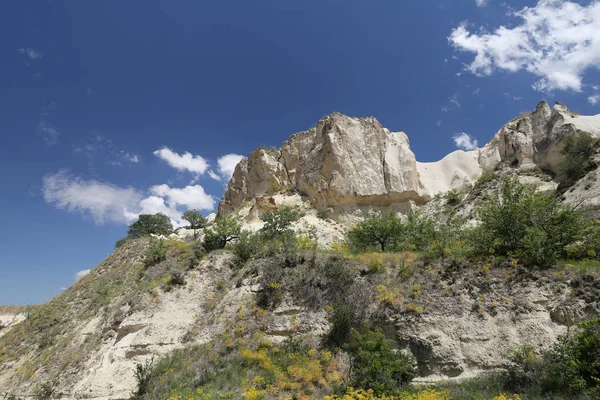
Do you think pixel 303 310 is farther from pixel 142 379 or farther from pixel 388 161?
pixel 388 161

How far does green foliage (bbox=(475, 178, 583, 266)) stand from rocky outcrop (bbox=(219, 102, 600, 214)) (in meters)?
16.7

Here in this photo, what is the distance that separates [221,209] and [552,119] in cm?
3717

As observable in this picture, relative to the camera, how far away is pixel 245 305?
12797mm

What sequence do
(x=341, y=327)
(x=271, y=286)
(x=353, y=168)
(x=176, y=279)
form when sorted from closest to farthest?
(x=341, y=327) → (x=271, y=286) → (x=176, y=279) → (x=353, y=168)

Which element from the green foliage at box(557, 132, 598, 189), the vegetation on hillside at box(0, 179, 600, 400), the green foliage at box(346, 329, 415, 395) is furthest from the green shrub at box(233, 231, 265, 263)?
the green foliage at box(557, 132, 598, 189)

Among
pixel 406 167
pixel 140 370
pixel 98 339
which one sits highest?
pixel 406 167

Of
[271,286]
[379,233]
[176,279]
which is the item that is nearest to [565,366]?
[271,286]

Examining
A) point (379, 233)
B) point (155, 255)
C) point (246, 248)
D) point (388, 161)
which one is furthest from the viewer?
point (388, 161)

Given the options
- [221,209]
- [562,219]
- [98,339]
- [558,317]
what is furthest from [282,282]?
[221,209]

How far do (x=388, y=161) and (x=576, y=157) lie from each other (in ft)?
47.5

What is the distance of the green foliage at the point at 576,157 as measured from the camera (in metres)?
19.9

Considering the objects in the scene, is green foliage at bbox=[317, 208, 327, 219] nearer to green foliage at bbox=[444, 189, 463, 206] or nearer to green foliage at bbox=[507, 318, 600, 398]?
green foliage at bbox=[444, 189, 463, 206]

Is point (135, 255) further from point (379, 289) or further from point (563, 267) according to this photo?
point (563, 267)

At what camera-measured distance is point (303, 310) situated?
12109mm
